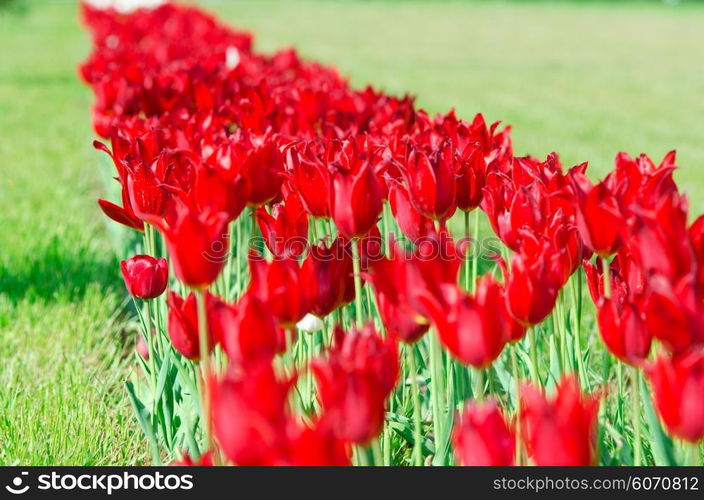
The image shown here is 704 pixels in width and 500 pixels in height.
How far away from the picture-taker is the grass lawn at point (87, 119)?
255cm

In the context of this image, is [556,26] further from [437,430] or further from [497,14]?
[437,430]

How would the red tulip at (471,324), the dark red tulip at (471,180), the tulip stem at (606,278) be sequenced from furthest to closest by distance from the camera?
the dark red tulip at (471,180) < the tulip stem at (606,278) < the red tulip at (471,324)

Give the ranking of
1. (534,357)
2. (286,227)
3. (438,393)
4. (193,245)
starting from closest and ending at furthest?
(193,245) → (438,393) → (534,357) → (286,227)

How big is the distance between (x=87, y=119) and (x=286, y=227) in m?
7.90

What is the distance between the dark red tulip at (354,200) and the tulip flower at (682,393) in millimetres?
580

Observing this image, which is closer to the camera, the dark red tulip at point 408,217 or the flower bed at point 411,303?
the flower bed at point 411,303

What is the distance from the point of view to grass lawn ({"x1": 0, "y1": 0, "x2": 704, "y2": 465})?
100 inches

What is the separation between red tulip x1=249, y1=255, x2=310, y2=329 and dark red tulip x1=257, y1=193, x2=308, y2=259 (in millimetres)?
364

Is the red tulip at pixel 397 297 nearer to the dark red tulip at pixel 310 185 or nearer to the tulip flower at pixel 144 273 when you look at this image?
the dark red tulip at pixel 310 185

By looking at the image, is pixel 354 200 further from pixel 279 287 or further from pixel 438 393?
pixel 438 393

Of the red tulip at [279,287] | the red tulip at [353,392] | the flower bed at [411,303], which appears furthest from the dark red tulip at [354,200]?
the red tulip at [353,392]

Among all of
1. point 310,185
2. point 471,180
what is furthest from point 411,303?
point 471,180

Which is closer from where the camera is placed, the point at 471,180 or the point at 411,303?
the point at 411,303

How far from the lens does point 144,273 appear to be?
1.86 m
